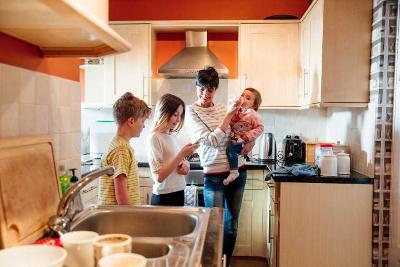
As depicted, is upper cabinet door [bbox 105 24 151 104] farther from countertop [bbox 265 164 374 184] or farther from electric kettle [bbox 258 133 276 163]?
countertop [bbox 265 164 374 184]

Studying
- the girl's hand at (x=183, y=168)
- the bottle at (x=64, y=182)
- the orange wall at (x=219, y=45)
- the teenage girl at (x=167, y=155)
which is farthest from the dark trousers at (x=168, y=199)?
the orange wall at (x=219, y=45)

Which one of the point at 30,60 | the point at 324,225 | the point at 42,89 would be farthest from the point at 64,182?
the point at 324,225

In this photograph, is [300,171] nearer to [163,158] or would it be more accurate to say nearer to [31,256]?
[163,158]

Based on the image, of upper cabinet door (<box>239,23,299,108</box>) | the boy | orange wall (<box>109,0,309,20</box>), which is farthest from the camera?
orange wall (<box>109,0,309,20</box>)

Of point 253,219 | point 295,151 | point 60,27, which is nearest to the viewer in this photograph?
point 60,27

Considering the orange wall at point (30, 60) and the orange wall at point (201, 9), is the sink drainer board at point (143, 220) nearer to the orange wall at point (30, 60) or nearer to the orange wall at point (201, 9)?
the orange wall at point (30, 60)

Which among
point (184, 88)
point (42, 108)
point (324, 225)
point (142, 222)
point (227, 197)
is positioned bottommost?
point (324, 225)

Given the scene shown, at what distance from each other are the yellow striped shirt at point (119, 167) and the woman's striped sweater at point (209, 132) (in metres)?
0.77

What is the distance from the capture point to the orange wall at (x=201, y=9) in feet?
12.1

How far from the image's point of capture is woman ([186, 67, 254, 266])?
245cm

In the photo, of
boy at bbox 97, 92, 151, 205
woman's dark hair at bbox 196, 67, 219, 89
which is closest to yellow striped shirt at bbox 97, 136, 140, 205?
boy at bbox 97, 92, 151, 205

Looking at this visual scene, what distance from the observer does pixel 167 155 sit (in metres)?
2.18

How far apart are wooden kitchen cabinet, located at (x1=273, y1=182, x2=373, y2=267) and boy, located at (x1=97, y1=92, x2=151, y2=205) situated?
A: 110 cm

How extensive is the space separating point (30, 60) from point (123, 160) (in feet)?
1.99
